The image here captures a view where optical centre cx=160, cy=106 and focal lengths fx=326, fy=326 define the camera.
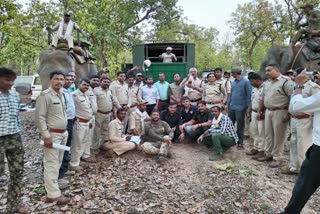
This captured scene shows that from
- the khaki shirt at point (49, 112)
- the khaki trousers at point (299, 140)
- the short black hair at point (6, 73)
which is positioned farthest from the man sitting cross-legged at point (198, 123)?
the short black hair at point (6, 73)

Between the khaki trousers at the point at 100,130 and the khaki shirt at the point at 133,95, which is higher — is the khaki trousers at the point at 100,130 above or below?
below

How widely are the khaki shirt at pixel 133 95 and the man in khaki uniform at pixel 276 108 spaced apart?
280 centimetres

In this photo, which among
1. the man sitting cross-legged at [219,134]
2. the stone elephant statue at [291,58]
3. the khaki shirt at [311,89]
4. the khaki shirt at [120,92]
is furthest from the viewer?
the stone elephant statue at [291,58]

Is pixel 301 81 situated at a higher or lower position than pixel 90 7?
lower

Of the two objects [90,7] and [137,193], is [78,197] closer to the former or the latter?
[137,193]

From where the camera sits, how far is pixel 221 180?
16.9 ft

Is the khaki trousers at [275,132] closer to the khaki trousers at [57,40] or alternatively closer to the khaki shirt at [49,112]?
the khaki shirt at [49,112]

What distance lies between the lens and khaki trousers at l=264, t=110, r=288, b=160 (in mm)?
5602

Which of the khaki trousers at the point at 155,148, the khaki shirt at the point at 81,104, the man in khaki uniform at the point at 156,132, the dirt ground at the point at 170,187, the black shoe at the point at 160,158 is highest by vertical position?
the khaki shirt at the point at 81,104

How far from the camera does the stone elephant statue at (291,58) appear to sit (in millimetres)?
9578

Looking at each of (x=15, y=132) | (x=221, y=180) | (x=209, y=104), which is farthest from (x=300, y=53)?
(x=15, y=132)

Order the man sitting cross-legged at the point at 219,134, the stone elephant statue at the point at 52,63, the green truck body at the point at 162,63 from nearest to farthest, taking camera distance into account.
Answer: the man sitting cross-legged at the point at 219,134 → the stone elephant statue at the point at 52,63 → the green truck body at the point at 162,63

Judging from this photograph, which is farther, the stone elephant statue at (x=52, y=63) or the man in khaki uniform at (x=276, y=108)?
the stone elephant statue at (x=52, y=63)

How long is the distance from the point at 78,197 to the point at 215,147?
9.34ft
